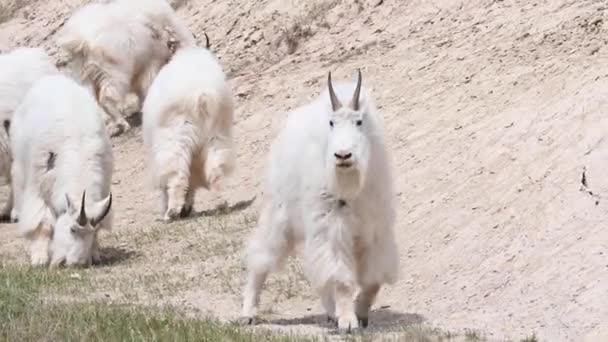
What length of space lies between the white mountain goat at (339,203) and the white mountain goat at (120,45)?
9.96 meters

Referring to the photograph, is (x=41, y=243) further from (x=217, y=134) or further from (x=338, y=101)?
(x=338, y=101)

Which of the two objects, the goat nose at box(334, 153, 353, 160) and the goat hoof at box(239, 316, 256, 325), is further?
the goat hoof at box(239, 316, 256, 325)

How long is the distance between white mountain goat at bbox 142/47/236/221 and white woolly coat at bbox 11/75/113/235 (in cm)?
135

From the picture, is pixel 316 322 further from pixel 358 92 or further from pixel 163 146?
pixel 163 146

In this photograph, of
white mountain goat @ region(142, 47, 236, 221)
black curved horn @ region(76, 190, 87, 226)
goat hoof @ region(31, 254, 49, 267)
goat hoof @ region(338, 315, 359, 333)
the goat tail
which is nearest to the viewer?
goat hoof @ region(338, 315, 359, 333)

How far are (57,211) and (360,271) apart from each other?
488cm

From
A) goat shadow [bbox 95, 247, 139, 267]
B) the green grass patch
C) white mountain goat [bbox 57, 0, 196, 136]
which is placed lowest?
the green grass patch

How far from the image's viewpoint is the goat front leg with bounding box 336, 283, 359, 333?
979 centimetres

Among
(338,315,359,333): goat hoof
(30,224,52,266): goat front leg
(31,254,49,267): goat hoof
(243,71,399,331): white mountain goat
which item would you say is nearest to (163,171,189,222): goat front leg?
(30,224,52,266): goat front leg

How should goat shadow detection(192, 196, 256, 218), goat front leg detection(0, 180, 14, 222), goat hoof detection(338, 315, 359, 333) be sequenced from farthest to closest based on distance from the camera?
goat front leg detection(0, 180, 14, 222) < goat shadow detection(192, 196, 256, 218) < goat hoof detection(338, 315, 359, 333)

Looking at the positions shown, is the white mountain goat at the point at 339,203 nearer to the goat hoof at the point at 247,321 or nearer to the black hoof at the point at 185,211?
the goat hoof at the point at 247,321

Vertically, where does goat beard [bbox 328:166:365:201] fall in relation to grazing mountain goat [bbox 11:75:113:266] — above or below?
below

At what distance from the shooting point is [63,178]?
14070 mm

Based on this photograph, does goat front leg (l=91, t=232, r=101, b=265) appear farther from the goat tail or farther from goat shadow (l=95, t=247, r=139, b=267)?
the goat tail
